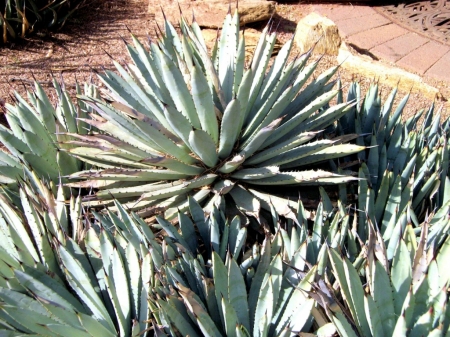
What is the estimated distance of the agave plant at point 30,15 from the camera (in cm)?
476

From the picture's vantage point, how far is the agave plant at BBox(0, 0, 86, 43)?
15.6ft

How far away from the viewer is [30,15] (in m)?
5.13

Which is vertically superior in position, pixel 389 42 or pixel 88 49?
pixel 389 42

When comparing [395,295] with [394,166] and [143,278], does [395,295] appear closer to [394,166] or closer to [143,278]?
[143,278]

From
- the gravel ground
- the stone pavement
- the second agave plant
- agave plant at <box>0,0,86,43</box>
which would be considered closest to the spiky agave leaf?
the second agave plant

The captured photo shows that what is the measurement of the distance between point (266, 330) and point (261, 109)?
113 centimetres

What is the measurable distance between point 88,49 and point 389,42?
2.92 m

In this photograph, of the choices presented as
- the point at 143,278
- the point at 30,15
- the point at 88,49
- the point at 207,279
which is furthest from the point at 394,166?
the point at 30,15

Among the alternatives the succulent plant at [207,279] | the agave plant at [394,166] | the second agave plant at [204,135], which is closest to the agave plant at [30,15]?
the second agave plant at [204,135]

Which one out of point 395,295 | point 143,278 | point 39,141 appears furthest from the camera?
point 39,141

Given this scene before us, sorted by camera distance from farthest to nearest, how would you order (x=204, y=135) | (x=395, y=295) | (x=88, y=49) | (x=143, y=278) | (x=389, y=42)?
(x=389, y=42) → (x=88, y=49) → (x=204, y=135) → (x=143, y=278) → (x=395, y=295)

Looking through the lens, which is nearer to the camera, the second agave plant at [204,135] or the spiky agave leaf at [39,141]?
the second agave plant at [204,135]

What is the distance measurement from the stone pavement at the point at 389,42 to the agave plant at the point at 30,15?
275cm

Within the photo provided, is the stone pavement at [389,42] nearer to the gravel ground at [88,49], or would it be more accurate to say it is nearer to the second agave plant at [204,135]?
the gravel ground at [88,49]
